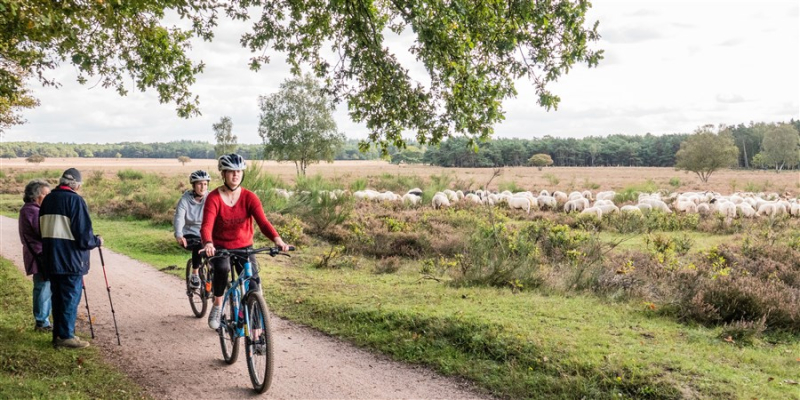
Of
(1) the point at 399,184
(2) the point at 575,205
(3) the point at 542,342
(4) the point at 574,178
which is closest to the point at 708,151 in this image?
(4) the point at 574,178

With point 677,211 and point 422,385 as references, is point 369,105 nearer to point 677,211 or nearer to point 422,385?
point 422,385

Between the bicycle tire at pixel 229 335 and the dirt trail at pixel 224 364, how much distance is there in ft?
0.36

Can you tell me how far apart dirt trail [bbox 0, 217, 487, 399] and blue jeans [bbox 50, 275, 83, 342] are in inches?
18.6

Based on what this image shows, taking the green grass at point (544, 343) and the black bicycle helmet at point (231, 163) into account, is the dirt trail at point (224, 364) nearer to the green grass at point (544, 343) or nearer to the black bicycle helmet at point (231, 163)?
the green grass at point (544, 343)

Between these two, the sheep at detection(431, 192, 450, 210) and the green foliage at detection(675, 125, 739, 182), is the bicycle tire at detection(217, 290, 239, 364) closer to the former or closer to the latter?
the sheep at detection(431, 192, 450, 210)

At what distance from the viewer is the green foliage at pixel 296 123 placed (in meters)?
53.5

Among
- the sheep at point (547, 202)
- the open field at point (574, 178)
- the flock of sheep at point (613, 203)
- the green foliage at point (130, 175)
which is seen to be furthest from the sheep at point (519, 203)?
the green foliage at point (130, 175)

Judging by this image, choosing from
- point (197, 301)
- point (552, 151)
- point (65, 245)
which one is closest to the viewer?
point (65, 245)

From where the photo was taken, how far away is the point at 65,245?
6492 millimetres

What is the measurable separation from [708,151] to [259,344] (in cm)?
5027

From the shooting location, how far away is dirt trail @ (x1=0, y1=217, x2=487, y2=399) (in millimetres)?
5547

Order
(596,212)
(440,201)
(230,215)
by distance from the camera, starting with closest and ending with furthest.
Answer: (230,215) → (596,212) → (440,201)

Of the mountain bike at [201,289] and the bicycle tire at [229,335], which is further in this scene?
the mountain bike at [201,289]

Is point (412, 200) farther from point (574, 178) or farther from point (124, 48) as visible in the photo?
point (574, 178)
